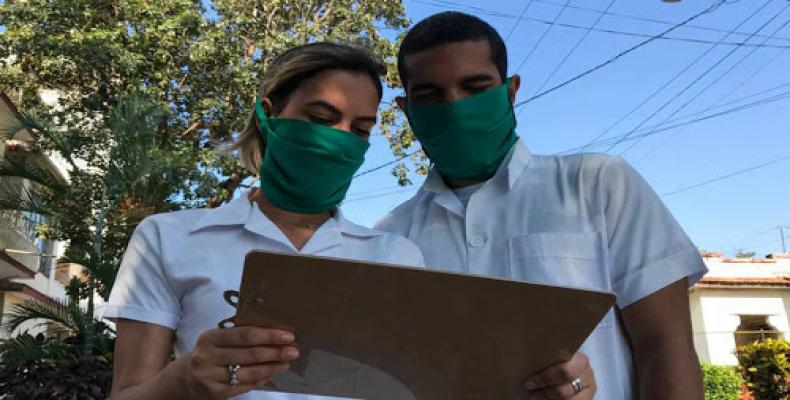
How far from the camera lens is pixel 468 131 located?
1926 mm

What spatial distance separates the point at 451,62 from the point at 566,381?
0.99m

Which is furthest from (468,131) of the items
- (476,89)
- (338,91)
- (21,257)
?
(21,257)

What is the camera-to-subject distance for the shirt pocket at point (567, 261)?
1.72m

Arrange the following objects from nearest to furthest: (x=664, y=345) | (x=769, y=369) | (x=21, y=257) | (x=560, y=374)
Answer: (x=560, y=374)
(x=664, y=345)
(x=769, y=369)
(x=21, y=257)

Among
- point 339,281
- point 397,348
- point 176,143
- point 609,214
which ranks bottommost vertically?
point 397,348

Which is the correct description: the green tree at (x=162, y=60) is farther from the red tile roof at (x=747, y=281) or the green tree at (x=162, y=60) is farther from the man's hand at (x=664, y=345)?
the red tile roof at (x=747, y=281)

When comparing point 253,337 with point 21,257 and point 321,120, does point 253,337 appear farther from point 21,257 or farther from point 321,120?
point 21,257

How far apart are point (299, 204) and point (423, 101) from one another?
1.51 ft

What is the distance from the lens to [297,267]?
1.02 metres

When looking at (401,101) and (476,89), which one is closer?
(476,89)

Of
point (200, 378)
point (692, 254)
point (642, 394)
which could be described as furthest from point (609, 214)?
point (200, 378)

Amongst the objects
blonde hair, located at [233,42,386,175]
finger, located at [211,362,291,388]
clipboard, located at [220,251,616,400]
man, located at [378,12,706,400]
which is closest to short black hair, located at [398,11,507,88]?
man, located at [378,12,706,400]

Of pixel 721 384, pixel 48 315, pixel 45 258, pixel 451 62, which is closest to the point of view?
pixel 451 62

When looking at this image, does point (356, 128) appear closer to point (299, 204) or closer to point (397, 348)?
point (299, 204)
